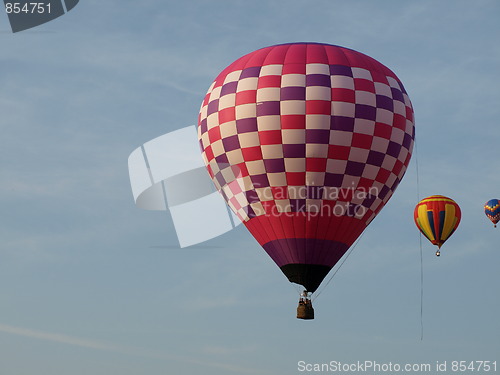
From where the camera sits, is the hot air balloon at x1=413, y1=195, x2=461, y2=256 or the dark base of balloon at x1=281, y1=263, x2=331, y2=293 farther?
the hot air balloon at x1=413, y1=195, x2=461, y2=256

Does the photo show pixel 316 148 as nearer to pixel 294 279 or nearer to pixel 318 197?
pixel 318 197

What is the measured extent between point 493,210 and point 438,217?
8765 millimetres

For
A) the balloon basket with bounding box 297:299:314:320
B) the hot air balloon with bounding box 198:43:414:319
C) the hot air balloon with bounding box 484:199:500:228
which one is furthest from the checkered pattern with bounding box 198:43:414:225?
the hot air balloon with bounding box 484:199:500:228

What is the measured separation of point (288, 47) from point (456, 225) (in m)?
13.3

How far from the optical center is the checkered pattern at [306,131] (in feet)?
86.4

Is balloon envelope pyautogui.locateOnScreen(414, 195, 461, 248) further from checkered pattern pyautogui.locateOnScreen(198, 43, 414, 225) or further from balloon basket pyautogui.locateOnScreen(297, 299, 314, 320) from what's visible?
balloon basket pyautogui.locateOnScreen(297, 299, 314, 320)

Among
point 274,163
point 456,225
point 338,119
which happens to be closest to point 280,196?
point 274,163

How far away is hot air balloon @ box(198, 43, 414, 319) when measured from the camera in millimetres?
26344

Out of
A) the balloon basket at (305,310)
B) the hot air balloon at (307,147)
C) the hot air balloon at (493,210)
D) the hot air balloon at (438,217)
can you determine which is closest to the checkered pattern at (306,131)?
the hot air balloon at (307,147)

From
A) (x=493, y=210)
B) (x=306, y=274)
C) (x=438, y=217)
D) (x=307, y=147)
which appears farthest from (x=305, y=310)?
(x=493, y=210)

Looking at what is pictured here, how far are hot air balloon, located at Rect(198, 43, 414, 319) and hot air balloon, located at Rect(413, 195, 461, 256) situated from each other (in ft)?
34.2

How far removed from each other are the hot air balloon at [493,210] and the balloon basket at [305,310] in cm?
2103

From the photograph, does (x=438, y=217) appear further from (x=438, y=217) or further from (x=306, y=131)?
(x=306, y=131)

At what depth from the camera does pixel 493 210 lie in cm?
4525
